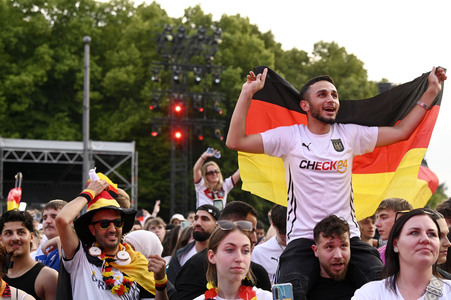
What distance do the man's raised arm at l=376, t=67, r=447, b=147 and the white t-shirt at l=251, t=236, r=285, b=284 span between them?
2.19 meters

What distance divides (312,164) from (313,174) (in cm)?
8

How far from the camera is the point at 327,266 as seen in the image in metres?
5.30

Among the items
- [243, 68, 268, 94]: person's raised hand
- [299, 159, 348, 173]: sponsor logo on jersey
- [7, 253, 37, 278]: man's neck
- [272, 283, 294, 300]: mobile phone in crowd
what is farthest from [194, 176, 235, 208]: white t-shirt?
[272, 283, 294, 300]: mobile phone in crowd

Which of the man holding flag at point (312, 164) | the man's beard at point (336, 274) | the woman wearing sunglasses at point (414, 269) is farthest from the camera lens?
the man holding flag at point (312, 164)

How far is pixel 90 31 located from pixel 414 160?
30368 millimetres

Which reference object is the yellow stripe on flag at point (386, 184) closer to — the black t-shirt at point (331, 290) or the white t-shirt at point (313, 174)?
the white t-shirt at point (313, 174)

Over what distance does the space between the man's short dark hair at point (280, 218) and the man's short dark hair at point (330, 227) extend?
225 cm

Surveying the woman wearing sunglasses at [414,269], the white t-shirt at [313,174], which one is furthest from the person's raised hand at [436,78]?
the woman wearing sunglasses at [414,269]

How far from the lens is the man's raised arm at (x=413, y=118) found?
609cm

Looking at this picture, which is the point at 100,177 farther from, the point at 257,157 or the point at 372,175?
the point at 372,175

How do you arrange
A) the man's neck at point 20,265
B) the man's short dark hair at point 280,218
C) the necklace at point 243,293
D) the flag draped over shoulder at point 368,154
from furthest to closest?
1. the man's short dark hair at point 280,218
2. the flag draped over shoulder at point 368,154
3. the man's neck at point 20,265
4. the necklace at point 243,293

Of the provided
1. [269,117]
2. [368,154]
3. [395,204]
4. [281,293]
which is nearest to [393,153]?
[368,154]

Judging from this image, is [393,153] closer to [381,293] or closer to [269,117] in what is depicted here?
[269,117]

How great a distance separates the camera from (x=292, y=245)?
18.2 ft
